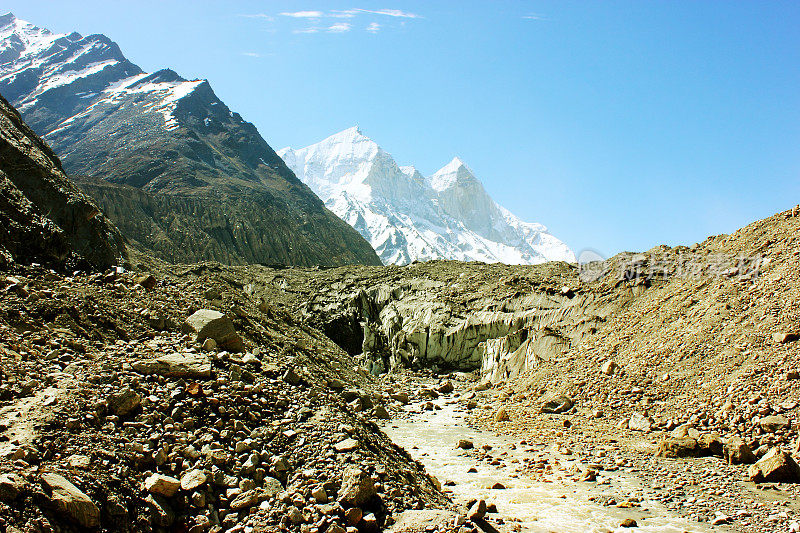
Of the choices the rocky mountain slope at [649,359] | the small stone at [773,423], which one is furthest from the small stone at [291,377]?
the small stone at [773,423]

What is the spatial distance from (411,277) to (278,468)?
26400 millimetres

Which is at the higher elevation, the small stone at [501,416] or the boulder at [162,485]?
the boulder at [162,485]

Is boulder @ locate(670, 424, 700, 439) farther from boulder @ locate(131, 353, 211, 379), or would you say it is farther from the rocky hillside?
boulder @ locate(131, 353, 211, 379)

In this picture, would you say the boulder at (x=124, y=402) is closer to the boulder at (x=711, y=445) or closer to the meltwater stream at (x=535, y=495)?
the meltwater stream at (x=535, y=495)

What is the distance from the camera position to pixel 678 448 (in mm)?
10438

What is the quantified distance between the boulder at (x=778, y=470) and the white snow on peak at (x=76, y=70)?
98785mm

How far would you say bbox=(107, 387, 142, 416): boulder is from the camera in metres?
6.18

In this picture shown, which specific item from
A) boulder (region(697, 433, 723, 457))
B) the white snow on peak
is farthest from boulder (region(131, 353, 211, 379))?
the white snow on peak

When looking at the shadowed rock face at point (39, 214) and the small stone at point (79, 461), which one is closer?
the small stone at point (79, 461)

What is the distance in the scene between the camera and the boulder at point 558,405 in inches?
598

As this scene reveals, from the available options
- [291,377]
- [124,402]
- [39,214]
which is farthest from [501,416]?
[39,214]

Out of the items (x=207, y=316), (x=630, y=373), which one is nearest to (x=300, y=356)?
(x=207, y=316)

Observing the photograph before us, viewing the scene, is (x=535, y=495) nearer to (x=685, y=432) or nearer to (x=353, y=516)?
(x=353, y=516)

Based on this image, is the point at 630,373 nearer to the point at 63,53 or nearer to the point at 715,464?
the point at 715,464
